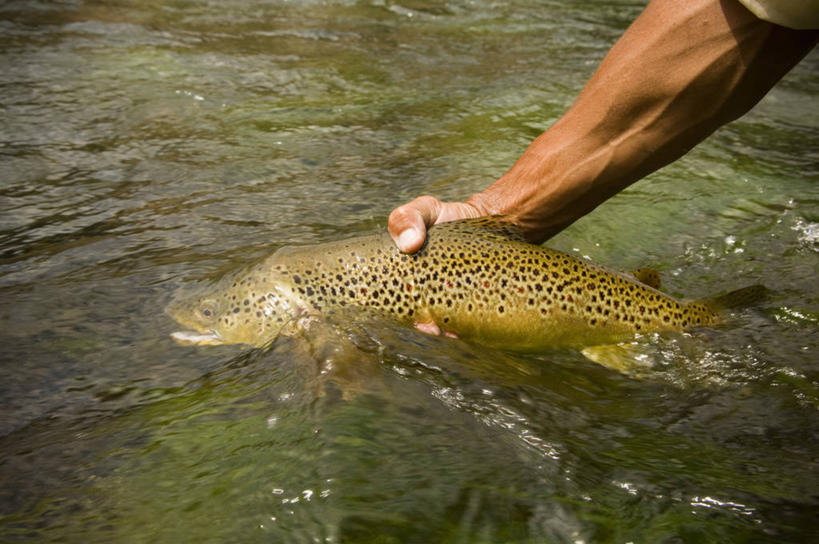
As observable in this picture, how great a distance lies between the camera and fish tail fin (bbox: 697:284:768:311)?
3.59 metres

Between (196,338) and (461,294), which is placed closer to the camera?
(196,338)

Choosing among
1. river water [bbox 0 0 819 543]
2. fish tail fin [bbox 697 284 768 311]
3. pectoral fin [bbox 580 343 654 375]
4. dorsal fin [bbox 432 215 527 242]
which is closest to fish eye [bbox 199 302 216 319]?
river water [bbox 0 0 819 543]

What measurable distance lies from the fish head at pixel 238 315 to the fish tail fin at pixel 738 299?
1.90 m

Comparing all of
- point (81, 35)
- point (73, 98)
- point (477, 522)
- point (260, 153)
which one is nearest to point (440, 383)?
point (477, 522)

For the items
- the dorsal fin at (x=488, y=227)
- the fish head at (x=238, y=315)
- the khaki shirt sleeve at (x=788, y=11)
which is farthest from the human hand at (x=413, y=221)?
the khaki shirt sleeve at (x=788, y=11)

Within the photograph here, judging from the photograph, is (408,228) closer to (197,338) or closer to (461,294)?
(461,294)

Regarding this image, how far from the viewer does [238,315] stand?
3.33 meters

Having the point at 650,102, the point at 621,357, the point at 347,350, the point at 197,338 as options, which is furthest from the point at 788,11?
the point at 197,338

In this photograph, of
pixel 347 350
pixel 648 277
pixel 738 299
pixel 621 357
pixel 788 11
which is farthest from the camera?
pixel 648 277

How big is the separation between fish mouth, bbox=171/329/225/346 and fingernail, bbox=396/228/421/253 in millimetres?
887

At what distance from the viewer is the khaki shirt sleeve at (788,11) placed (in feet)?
7.44

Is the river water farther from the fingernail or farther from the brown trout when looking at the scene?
the fingernail

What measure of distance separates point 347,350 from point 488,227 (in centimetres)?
106

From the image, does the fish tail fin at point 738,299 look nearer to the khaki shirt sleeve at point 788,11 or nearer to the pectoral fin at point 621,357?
the pectoral fin at point 621,357
